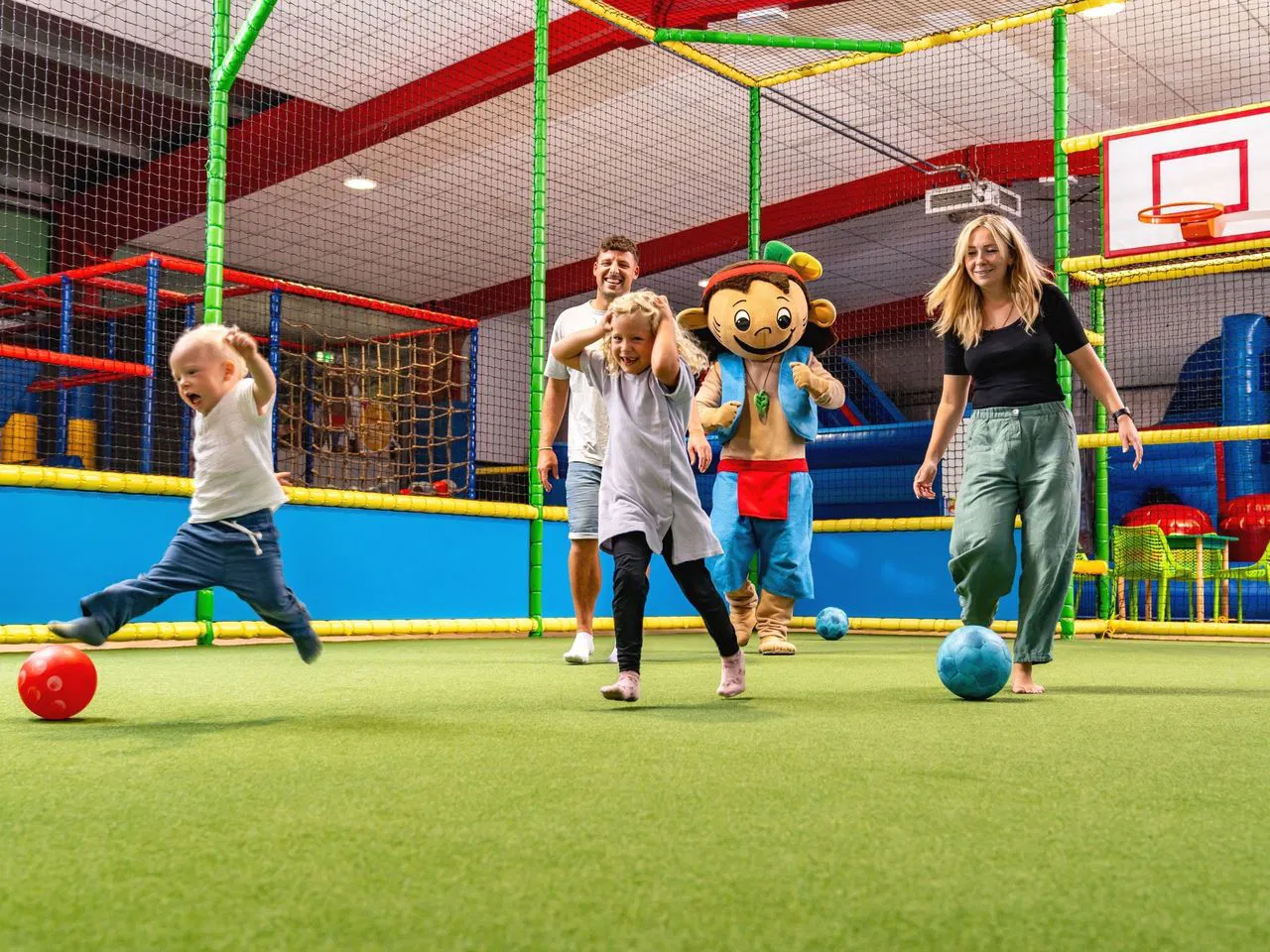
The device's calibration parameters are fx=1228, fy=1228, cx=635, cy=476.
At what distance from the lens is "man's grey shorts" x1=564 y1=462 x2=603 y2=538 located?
518 cm

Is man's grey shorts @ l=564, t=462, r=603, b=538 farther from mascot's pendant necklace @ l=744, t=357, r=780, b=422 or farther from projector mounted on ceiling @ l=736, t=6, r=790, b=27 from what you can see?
projector mounted on ceiling @ l=736, t=6, r=790, b=27

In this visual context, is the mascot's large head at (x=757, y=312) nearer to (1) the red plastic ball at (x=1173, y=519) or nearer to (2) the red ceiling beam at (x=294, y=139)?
(2) the red ceiling beam at (x=294, y=139)

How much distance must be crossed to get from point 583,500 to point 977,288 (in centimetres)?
189

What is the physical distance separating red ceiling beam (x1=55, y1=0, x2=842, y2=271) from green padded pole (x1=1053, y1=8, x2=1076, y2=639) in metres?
3.02

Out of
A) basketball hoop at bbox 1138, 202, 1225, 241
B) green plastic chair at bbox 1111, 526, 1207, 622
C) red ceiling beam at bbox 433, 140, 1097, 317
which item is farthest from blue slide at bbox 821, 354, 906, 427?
basketball hoop at bbox 1138, 202, 1225, 241

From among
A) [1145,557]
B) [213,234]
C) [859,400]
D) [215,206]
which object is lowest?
[1145,557]

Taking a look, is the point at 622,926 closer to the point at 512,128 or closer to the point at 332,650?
the point at 332,650

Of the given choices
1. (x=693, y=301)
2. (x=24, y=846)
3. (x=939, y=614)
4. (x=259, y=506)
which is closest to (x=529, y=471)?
(x=939, y=614)

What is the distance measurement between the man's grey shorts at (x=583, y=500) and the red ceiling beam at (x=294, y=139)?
4.69 m

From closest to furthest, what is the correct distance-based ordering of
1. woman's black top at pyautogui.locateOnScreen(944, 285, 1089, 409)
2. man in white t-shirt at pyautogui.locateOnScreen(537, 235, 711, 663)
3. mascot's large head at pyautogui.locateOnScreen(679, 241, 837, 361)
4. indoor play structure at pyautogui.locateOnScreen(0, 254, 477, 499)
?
woman's black top at pyautogui.locateOnScreen(944, 285, 1089, 409), man in white t-shirt at pyautogui.locateOnScreen(537, 235, 711, 663), mascot's large head at pyautogui.locateOnScreen(679, 241, 837, 361), indoor play structure at pyautogui.locateOnScreen(0, 254, 477, 499)

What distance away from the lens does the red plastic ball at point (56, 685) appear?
2.93m

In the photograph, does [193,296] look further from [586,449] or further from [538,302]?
[586,449]

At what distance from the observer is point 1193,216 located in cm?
725

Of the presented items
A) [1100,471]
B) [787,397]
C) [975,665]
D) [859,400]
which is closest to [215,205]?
[787,397]
